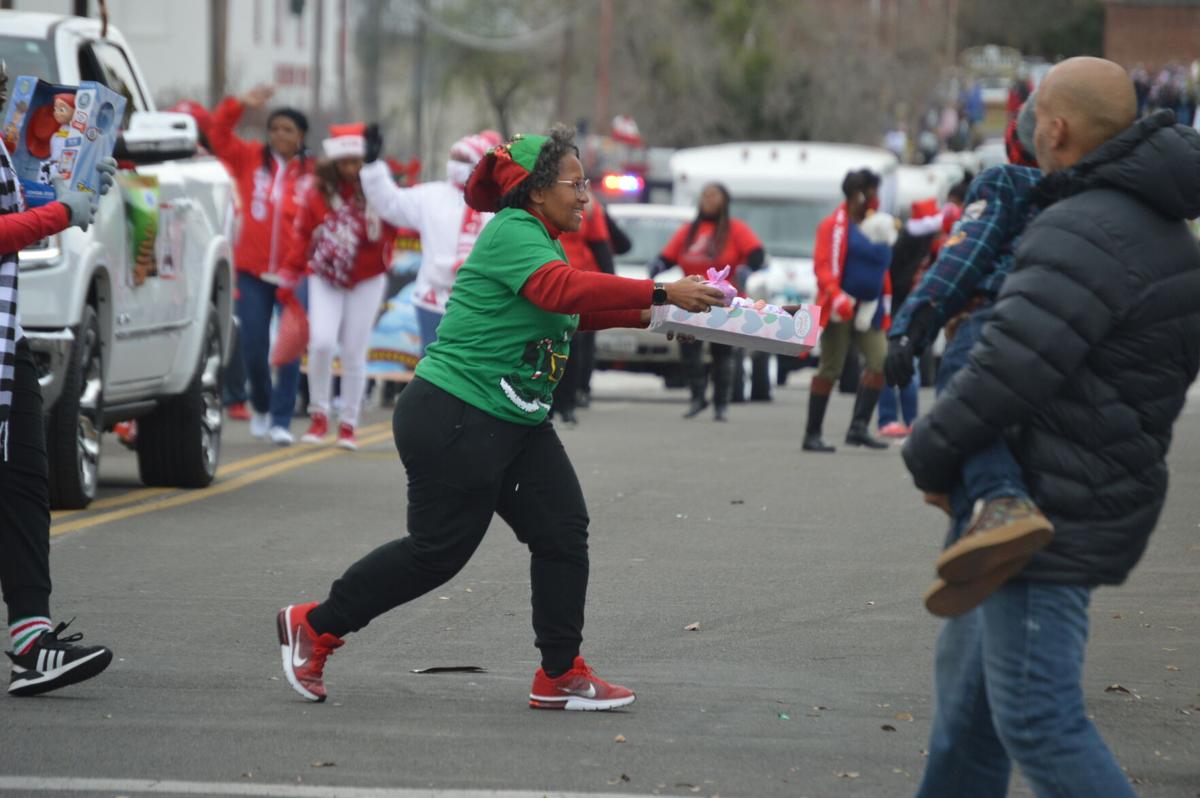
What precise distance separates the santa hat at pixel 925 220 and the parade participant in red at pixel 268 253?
14.9 feet

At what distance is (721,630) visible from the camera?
792 centimetres

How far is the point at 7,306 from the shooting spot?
257 inches

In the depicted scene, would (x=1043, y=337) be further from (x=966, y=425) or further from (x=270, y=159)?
(x=270, y=159)

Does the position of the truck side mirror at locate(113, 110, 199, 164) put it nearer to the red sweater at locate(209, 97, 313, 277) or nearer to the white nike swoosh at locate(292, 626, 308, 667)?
the white nike swoosh at locate(292, 626, 308, 667)

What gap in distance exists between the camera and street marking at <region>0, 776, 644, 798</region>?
545 centimetres

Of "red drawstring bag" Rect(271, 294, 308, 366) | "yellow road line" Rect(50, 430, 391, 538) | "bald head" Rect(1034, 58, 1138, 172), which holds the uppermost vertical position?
"bald head" Rect(1034, 58, 1138, 172)

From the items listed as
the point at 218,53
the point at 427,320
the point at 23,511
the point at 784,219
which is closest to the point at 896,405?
the point at 427,320

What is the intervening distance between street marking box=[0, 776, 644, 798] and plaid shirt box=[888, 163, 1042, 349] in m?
1.45

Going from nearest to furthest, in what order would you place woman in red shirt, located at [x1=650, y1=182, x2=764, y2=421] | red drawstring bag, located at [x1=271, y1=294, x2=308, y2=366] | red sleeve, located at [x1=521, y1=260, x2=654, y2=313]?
red sleeve, located at [x1=521, y1=260, x2=654, y2=313]
red drawstring bag, located at [x1=271, y1=294, x2=308, y2=366]
woman in red shirt, located at [x1=650, y1=182, x2=764, y2=421]

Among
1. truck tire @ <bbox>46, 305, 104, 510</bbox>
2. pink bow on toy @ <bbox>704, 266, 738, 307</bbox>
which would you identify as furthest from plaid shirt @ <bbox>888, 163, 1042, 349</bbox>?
truck tire @ <bbox>46, 305, 104, 510</bbox>

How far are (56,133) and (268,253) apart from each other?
7720 millimetres

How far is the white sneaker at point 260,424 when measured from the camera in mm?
15453

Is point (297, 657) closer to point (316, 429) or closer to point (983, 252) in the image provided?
point (983, 252)

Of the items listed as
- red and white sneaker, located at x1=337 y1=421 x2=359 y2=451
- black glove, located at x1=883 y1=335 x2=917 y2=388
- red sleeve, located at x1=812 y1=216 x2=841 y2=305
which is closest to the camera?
black glove, located at x1=883 y1=335 x2=917 y2=388
